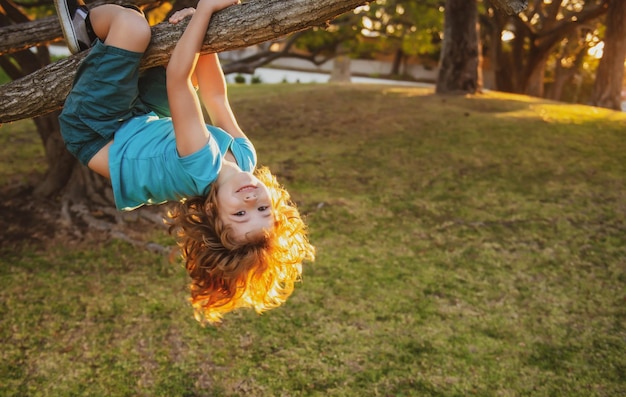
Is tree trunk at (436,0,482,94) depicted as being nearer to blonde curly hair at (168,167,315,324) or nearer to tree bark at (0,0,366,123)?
blonde curly hair at (168,167,315,324)

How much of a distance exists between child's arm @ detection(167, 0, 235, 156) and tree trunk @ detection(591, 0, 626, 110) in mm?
12024

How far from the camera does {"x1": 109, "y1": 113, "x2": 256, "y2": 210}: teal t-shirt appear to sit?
2693mm

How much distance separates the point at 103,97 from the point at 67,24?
41cm

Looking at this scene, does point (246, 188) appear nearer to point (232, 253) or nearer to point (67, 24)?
point (232, 253)

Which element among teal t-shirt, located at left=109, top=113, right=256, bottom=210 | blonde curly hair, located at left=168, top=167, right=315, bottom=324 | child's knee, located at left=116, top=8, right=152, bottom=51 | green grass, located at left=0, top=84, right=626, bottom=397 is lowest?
green grass, located at left=0, top=84, right=626, bottom=397

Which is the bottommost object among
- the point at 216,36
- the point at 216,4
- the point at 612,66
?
the point at 612,66

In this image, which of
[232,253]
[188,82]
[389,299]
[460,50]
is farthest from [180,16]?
[460,50]

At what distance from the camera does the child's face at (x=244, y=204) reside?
2.78 meters

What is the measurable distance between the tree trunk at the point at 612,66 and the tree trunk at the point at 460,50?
314cm

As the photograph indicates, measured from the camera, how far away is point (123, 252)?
5277 mm

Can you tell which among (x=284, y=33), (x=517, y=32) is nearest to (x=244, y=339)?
(x=284, y=33)

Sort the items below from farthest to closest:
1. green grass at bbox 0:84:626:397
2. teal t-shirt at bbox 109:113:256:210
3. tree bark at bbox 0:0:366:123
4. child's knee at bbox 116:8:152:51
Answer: green grass at bbox 0:84:626:397 → teal t-shirt at bbox 109:113:256:210 → child's knee at bbox 116:8:152:51 → tree bark at bbox 0:0:366:123

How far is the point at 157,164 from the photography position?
9.13 feet

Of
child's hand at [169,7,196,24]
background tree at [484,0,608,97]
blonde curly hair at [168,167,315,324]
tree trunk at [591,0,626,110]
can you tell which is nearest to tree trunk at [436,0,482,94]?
tree trunk at [591,0,626,110]
